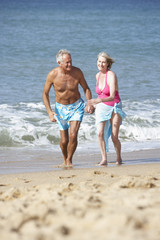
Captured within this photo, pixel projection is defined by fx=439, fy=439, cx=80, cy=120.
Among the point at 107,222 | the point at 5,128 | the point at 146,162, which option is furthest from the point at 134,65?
the point at 107,222

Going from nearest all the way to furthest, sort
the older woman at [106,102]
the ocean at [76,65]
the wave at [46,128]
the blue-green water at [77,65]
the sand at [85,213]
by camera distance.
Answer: the sand at [85,213]
the older woman at [106,102]
the wave at [46,128]
the ocean at [76,65]
the blue-green water at [77,65]

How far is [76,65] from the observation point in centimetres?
1891

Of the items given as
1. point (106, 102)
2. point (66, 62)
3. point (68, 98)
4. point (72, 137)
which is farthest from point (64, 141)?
point (66, 62)

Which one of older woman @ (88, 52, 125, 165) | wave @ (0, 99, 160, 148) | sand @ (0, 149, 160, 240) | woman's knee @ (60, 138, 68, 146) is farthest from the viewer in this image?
wave @ (0, 99, 160, 148)

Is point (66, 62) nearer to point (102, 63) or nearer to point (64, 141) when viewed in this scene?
point (102, 63)

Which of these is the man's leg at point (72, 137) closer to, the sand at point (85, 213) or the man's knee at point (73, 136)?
the man's knee at point (73, 136)

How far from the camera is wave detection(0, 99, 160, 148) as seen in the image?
855 centimetres

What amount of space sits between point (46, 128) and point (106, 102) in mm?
3418

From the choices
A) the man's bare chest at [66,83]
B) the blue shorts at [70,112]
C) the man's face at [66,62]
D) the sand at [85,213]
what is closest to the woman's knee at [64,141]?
the blue shorts at [70,112]

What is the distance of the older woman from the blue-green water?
1818 mm

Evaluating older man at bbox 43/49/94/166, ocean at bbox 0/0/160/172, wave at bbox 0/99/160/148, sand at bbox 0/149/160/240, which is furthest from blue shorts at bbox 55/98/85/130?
wave at bbox 0/99/160/148

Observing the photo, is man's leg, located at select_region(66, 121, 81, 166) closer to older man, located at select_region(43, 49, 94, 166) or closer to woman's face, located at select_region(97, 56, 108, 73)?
older man, located at select_region(43, 49, 94, 166)

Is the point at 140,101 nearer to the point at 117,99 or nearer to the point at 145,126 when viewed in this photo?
the point at 145,126

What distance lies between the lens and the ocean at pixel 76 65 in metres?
8.80
